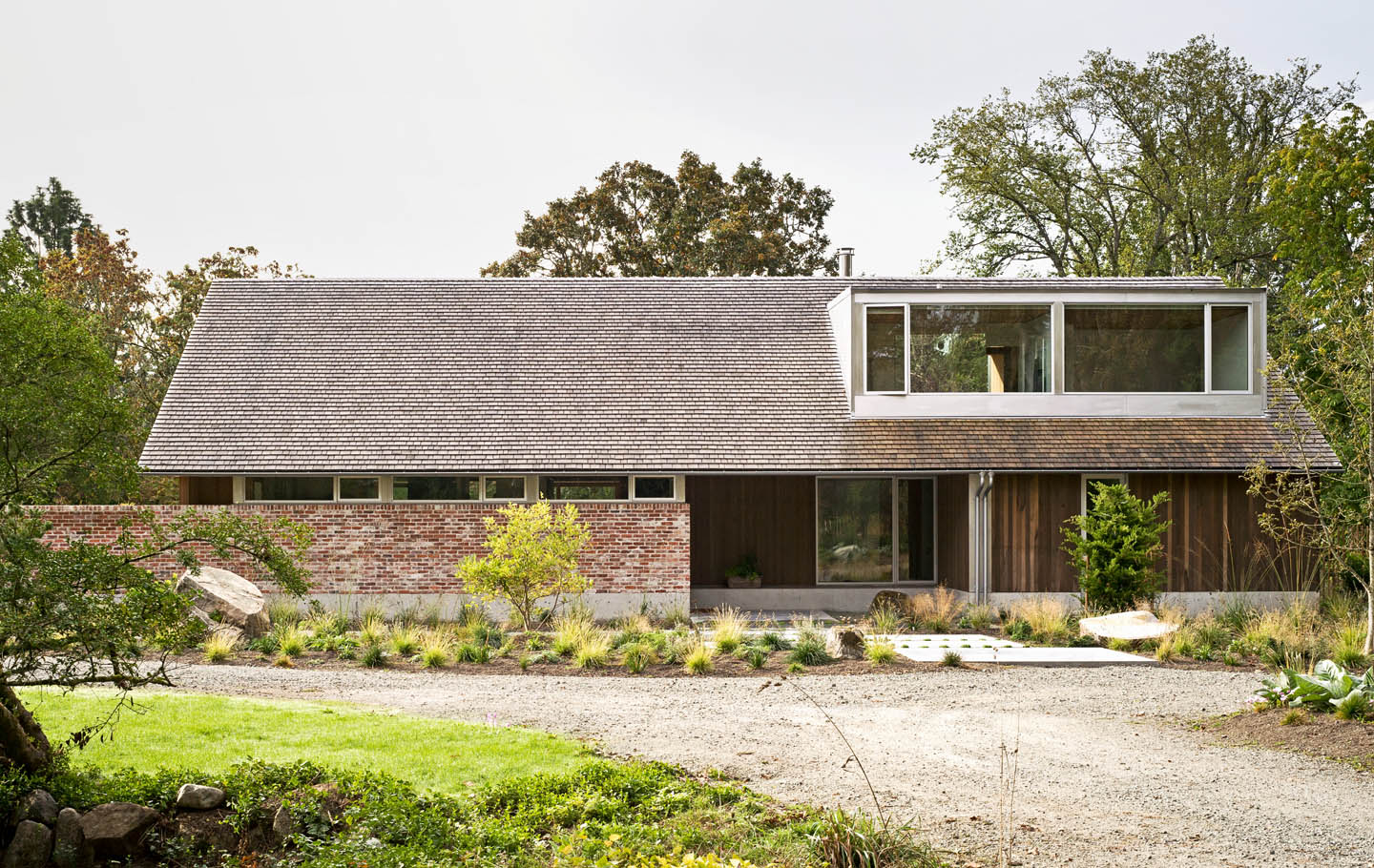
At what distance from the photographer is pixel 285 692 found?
1106 cm

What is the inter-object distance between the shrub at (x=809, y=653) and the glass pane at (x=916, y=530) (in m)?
6.61

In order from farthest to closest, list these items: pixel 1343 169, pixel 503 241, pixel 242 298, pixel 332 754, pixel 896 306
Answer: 1. pixel 503 241
2. pixel 1343 169
3. pixel 242 298
4. pixel 896 306
5. pixel 332 754

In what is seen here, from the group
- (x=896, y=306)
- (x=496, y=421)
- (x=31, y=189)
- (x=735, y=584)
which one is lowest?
(x=735, y=584)

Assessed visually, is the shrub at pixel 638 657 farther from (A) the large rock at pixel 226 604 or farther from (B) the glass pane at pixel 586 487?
(B) the glass pane at pixel 586 487

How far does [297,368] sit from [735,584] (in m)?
8.71

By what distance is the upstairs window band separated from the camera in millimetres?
18516

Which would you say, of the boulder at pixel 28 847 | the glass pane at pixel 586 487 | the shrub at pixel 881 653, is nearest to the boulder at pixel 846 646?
the shrub at pixel 881 653

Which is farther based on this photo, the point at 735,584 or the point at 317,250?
the point at 317,250

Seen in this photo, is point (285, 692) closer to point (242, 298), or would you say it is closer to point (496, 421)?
point (496, 421)

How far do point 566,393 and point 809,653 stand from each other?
811 cm

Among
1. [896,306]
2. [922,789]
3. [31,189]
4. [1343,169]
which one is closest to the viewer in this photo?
[922,789]

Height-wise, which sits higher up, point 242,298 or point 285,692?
point 242,298

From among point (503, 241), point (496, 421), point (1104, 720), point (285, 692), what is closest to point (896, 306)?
point (496, 421)

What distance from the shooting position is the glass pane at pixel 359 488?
18203 mm
